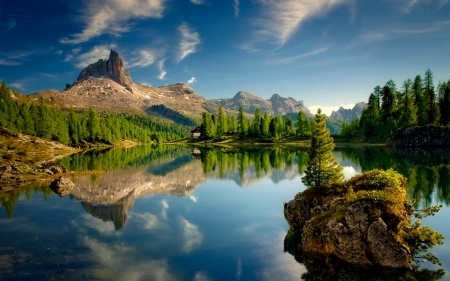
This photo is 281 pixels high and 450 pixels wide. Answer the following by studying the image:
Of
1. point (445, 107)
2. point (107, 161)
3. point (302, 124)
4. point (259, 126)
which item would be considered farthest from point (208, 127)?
point (445, 107)

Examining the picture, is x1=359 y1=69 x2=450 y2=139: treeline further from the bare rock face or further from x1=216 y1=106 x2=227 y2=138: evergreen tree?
the bare rock face

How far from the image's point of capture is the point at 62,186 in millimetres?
50031

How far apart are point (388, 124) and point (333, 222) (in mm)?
119632

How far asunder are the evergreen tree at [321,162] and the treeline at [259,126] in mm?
127843

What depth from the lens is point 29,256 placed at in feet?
76.8

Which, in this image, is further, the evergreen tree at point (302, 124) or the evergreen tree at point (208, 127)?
the evergreen tree at point (208, 127)

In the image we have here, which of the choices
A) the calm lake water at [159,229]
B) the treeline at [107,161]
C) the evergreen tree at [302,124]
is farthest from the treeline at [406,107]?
the treeline at [107,161]

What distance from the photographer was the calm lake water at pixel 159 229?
20.9 m

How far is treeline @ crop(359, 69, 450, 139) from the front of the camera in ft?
372

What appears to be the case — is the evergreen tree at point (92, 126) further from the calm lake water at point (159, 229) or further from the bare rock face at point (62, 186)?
the bare rock face at point (62, 186)

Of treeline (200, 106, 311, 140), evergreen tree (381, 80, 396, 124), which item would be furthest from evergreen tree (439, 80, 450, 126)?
treeline (200, 106, 311, 140)

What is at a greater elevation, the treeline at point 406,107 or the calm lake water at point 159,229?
the treeline at point 406,107

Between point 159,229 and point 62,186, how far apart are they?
29067 mm

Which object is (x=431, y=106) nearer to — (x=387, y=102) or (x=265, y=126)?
(x=387, y=102)
